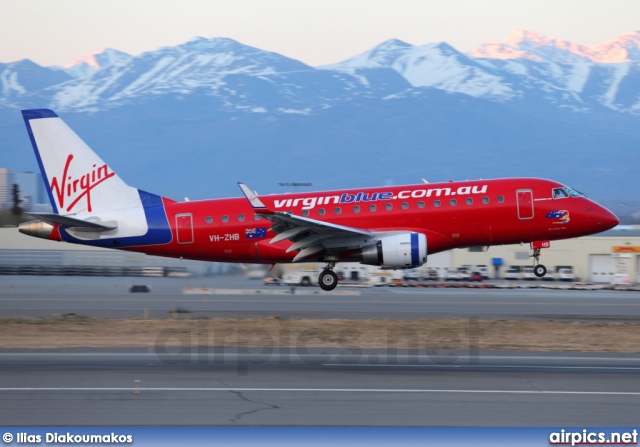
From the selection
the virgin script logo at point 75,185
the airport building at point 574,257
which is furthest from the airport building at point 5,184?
the virgin script logo at point 75,185

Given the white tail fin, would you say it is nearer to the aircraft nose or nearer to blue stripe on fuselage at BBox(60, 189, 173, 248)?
blue stripe on fuselage at BBox(60, 189, 173, 248)

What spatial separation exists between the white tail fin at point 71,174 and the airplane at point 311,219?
0.13 ft

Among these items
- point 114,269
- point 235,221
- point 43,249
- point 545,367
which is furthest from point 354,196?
point 43,249

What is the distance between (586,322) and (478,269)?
41.8m

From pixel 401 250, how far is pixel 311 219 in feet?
11.2

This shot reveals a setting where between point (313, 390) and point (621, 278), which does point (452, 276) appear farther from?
point (313, 390)

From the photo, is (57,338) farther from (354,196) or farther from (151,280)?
(151,280)

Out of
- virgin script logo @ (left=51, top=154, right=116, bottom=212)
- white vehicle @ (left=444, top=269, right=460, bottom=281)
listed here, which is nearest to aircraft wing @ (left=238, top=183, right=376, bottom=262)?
virgin script logo @ (left=51, top=154, right=116, bottom=212)

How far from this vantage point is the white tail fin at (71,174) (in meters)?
33.6

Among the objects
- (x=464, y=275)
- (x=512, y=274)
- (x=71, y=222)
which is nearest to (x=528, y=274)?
(x=512, y=274)

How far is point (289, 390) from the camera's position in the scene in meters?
17.2

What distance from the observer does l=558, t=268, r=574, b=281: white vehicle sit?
7162 cm

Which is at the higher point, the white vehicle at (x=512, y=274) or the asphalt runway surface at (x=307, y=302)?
the white vehicle at (x=512, y=274)

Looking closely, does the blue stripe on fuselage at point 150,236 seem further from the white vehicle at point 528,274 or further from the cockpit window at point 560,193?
the white vehicle at point 528,274
